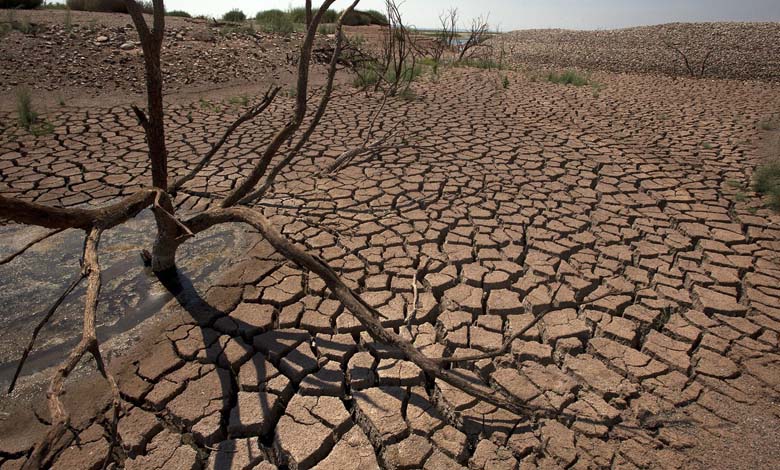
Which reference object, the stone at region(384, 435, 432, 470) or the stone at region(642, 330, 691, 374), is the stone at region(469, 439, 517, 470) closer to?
the stone at region(384, 435, 432, 470)

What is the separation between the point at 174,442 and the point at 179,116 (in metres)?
4.88

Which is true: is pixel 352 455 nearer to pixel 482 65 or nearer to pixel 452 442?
pixel 452 442

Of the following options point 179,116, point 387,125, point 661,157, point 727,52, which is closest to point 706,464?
point 661,157

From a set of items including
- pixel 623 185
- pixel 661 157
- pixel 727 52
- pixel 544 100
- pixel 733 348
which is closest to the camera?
pixel 733 348

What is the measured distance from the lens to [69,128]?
4977 mm

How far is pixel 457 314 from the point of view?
245cm

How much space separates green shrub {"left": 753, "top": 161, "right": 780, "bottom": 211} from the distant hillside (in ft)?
22.9

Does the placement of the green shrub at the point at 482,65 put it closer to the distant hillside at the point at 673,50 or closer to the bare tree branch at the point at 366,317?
the distant hillside at the point at 673,50

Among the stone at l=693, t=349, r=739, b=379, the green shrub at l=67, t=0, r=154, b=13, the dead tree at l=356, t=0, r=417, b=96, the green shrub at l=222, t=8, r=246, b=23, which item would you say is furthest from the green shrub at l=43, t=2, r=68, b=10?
the stone at l=693, t=349, r=739, b=379

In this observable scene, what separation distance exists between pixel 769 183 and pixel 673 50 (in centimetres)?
1145

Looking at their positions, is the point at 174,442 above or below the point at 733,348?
below

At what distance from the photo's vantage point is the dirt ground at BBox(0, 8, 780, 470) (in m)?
1.75

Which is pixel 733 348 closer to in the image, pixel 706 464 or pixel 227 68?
pixel 706 464

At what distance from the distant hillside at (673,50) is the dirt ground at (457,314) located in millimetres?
6714
